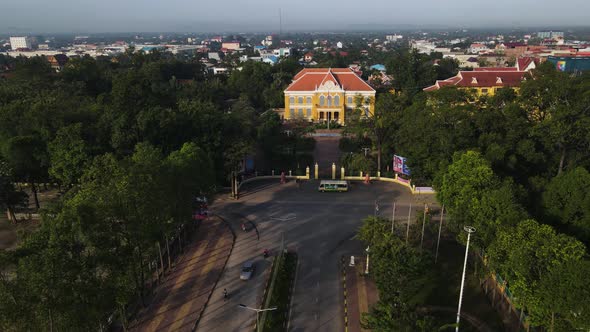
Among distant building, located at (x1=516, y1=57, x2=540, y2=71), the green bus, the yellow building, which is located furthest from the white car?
distant building, located at (x1=516, y1=57, x2=540, y2=71)

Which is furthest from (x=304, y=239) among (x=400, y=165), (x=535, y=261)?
(x=535, y=261)

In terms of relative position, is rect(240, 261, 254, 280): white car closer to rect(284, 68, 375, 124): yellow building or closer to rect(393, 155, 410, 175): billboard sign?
rect(393, 155, 410, 175): billboard sign

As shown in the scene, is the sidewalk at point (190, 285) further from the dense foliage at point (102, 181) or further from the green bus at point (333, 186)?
the green bus at point (333, 186)

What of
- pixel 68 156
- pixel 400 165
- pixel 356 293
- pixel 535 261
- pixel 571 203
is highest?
pixel 68 156

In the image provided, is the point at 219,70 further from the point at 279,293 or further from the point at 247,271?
the point at 279,293

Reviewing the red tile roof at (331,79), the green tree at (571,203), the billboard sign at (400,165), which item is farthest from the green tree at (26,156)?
the red tile roof at (331,79)
